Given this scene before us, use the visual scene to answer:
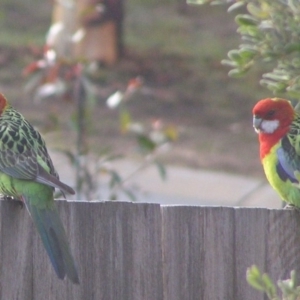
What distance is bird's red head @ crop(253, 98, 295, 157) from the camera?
16.9 feet

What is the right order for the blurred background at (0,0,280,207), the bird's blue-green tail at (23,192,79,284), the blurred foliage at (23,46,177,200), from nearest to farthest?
the bird's blue-green tail at (23,192,79,284)
the blurred foliage at (23,46,177,200)
the blurred background at (0,0,280,207)

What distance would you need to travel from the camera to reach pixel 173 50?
17.6 m

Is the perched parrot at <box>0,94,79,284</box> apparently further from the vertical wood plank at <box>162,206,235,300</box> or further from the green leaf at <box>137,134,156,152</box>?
the green leaf at <box>137,134,156,152</box>

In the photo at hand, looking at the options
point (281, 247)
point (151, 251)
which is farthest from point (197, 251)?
point (281, 247)

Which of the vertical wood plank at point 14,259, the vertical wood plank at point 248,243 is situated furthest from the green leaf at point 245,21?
the vertical wood plank at point 14,259

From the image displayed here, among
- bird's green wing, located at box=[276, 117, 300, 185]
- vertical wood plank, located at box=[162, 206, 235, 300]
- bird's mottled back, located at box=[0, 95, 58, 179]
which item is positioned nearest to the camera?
vertical wood plank, located at box=[162, 206, 235, 300]

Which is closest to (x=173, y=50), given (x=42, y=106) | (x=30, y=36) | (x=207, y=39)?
(x=207, y=39)

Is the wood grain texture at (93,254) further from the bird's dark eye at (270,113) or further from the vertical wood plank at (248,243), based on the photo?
the bird's dark eye at (270,113)

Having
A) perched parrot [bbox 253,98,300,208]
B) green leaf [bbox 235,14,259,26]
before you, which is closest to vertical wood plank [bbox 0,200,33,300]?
green leaf [bbox 235,14,259,26]

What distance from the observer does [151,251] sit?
12.7 ft

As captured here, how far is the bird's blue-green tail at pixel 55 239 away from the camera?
3.63 m

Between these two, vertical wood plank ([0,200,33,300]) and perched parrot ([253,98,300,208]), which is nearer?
vertical wood plank ([0,200,33,300])

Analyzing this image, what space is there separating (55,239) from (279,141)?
1967 millimetres

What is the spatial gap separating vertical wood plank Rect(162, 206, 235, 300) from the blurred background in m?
2.49
